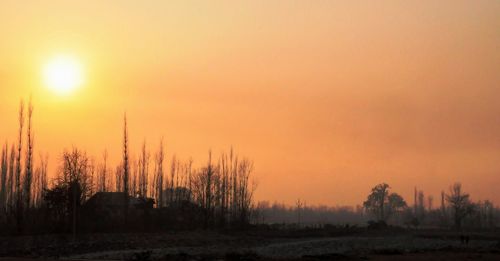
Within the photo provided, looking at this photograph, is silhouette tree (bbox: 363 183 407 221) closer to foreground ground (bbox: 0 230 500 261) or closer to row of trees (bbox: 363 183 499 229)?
row of trees (bbox: 363 183 499 229)

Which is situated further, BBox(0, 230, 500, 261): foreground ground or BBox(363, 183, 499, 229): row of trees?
BBox(363, 183, 499, 229): row of trees

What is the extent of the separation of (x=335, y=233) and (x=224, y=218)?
53.0ft

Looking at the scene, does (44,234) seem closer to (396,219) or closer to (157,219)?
(157,219)

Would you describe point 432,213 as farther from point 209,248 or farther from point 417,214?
point 209,248

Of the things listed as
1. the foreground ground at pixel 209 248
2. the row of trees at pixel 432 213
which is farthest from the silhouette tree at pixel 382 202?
the foreground ground at pixel 209 248

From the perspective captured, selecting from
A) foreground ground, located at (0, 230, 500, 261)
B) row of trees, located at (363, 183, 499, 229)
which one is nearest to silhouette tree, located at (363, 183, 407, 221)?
row of trees, located at (363, 183, 499, 229)

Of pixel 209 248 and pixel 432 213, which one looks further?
pixel 432 213

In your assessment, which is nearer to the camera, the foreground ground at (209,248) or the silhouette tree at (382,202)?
the foreground ground at (209,248)

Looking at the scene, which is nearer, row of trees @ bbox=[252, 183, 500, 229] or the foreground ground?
the foreground ground

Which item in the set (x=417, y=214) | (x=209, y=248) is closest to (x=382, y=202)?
(x=417, y=214)

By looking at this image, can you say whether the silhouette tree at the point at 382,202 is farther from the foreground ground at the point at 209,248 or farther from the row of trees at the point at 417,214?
the foreground ground at the point at 209,248

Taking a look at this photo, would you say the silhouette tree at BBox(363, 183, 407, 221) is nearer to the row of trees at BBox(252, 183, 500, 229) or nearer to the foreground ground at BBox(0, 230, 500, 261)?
the row of trees at BBox(252, 183, 500, 229)

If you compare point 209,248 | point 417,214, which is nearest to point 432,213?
point 417,214

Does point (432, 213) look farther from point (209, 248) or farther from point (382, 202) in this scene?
point (209, 248)
